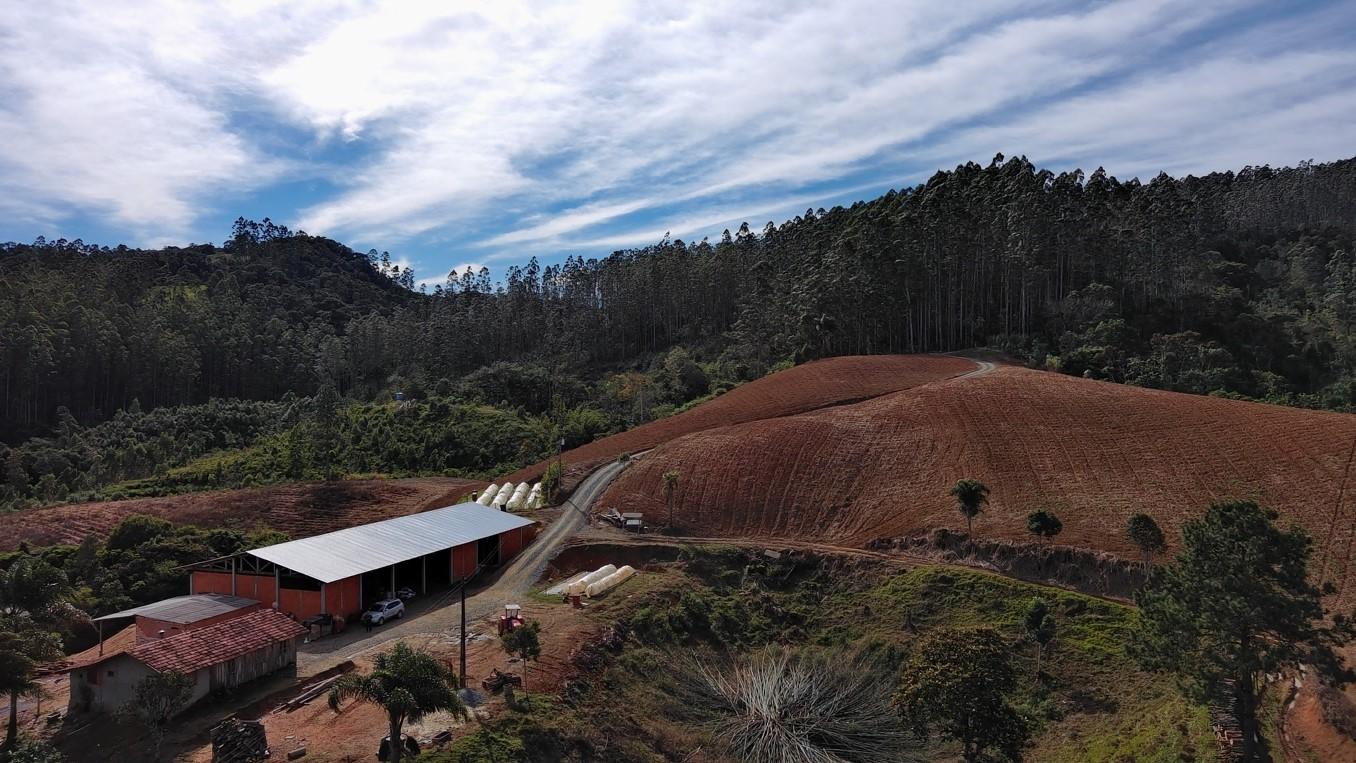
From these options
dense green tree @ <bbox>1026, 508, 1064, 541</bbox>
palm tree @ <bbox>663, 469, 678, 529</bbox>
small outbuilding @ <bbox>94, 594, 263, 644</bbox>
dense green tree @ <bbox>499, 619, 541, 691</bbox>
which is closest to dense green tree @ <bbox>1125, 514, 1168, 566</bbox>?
dense green tree @ <bbox>1026, 508, 1064, 541</bbox>

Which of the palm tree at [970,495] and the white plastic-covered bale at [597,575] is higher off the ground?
the palm tree at [970,495]

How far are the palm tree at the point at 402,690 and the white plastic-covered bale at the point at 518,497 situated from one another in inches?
1036

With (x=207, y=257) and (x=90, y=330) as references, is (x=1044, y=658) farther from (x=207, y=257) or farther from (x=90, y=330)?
(x=207, y=257)

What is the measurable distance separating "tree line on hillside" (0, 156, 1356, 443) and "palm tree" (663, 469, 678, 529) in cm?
3386

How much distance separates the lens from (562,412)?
73.1m

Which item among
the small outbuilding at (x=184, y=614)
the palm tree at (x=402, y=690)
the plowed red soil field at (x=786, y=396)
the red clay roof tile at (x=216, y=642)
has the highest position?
the plowed red soil field at (x=786, y=396)

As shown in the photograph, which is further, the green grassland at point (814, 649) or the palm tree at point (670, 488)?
the palm tree at point (670, 488)

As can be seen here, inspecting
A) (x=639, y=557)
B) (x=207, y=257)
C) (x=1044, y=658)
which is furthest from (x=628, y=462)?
(x=207, y=257)

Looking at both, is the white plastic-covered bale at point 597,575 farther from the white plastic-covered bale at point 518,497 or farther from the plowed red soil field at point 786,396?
the plowed red soil field at point 786,396

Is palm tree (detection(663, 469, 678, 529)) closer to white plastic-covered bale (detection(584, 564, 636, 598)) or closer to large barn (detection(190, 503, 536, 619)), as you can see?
white plastic-covered bale (detection(584, 564, 636, 598))

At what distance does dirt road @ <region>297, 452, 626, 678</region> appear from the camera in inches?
1125

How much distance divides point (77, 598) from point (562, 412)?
1709 inches

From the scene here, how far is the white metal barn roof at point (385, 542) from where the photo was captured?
103 feet

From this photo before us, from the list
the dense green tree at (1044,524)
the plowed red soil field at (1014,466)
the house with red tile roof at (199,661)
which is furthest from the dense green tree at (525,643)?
the dense green tree at (1044,524)
